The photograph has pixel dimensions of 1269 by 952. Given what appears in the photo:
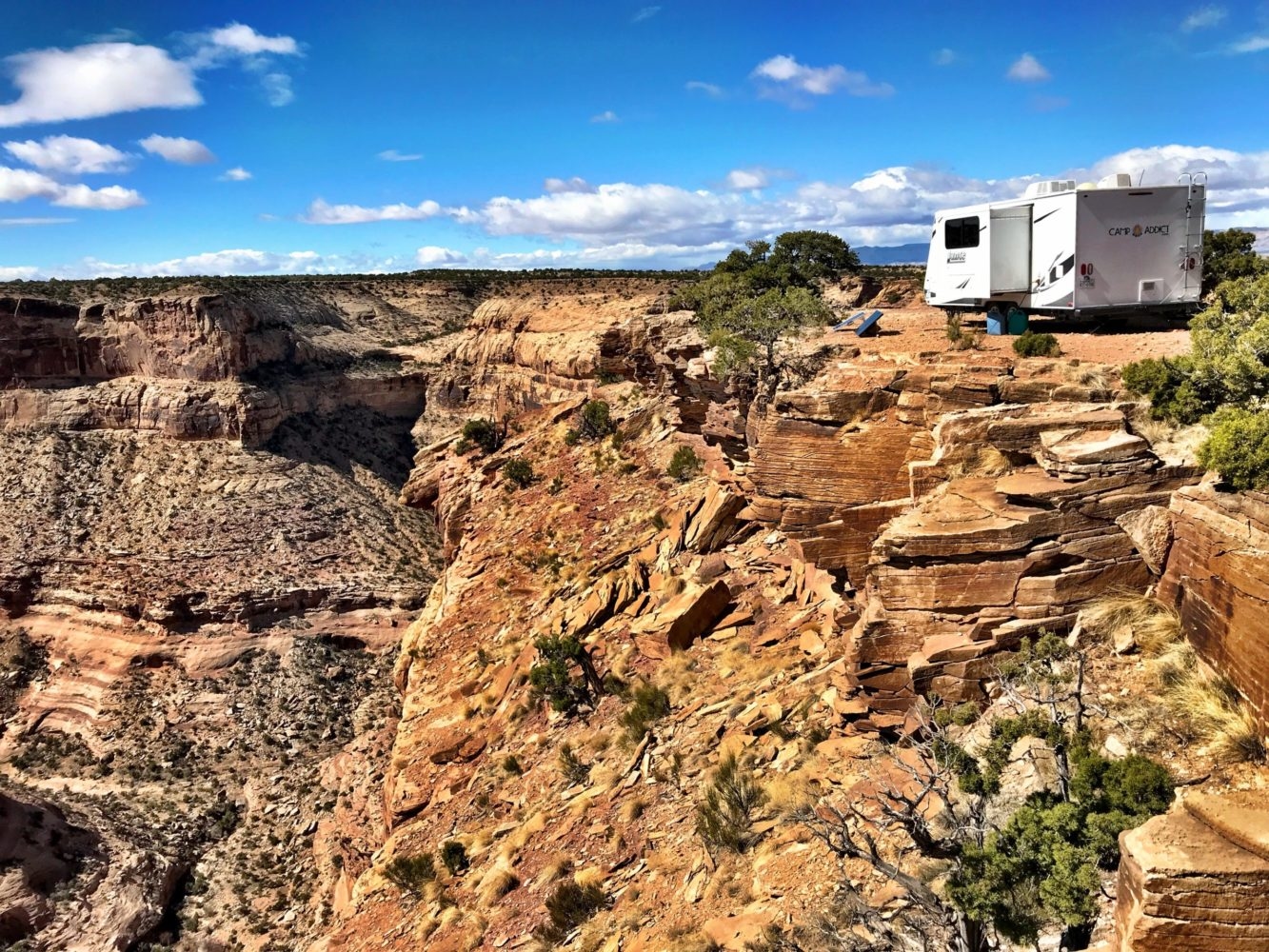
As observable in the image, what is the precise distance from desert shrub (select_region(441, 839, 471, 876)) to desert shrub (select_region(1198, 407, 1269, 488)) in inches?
579

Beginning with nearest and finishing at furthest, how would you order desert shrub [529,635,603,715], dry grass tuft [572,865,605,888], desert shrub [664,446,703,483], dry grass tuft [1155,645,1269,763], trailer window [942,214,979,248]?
1. dry grass tuft [1155,645,1269,763]
2. dry grass tuft [572,865,605,888]
3. trailer window [942,214,979,248]
4. desert shrub [529,635,603,715]
5. desert shrub [664,446,703,483]

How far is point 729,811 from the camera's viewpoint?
12.1m

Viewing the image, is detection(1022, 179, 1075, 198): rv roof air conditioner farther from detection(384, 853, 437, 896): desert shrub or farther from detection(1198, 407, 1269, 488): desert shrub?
detection(384, 853, 437, 896): desert shrub

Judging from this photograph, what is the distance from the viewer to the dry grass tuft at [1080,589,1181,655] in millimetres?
10188

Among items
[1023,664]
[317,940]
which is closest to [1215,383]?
[1023,664]

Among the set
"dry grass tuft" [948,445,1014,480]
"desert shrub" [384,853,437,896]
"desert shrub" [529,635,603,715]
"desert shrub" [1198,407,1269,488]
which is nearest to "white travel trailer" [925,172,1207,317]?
"dry grass tuft" [948,445,1014,480]

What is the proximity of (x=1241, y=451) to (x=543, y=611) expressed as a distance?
19.1 m

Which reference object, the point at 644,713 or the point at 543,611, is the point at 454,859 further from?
the point at 543,611

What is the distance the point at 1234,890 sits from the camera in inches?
233

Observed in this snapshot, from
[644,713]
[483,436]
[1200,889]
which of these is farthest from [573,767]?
[483,436]

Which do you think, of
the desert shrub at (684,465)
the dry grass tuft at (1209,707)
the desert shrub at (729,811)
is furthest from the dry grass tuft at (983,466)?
the desert shrub at (684,465)

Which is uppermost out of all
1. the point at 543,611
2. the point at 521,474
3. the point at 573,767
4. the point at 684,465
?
the point at 684,465

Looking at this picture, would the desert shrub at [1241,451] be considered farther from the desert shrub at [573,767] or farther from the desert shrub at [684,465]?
the desert shrub at [684,465]

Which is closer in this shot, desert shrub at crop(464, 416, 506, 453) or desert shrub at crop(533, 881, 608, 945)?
desert shrub at crop(533, 881, 608, 945)
